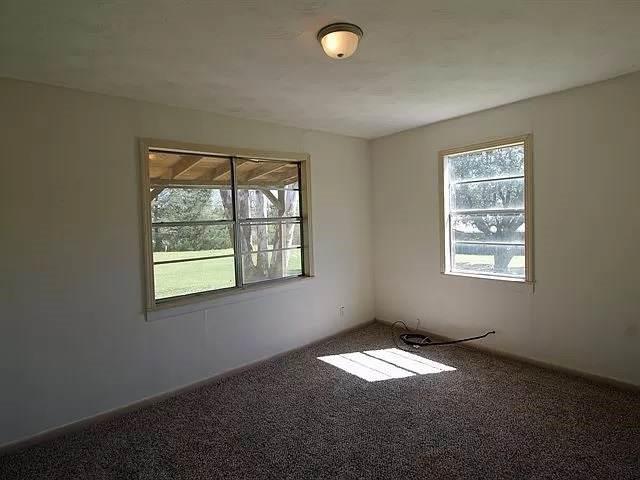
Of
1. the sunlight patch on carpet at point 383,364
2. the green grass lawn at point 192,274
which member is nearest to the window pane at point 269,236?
the green grass lawn at point 192,274

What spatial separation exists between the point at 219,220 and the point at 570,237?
10.3 ft

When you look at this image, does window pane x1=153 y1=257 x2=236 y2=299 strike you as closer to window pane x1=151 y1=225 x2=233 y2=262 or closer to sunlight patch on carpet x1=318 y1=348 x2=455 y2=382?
window pane x1=151 y1=225 x2=233 y2=262

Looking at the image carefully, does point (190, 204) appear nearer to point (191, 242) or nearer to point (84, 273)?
point (191, 242)

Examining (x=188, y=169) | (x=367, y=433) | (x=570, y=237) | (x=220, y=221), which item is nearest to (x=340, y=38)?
(x=188, y=169)

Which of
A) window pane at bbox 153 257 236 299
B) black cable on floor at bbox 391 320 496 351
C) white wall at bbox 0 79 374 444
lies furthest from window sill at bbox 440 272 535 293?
window pane at bbox 153 257 236 299

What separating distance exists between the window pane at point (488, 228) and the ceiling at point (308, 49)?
1139 mm

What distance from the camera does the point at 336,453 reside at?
2.23 metres

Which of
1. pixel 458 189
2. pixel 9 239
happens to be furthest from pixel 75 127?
pixel 458 189

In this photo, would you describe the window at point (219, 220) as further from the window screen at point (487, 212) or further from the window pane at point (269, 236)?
the window screen at point (487, 212)

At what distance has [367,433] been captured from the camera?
95.7 inches

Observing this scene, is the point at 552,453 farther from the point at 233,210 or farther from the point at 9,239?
the point at 9,239

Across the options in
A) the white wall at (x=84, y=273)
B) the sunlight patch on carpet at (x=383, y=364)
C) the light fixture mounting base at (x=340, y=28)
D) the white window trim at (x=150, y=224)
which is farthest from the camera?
the sunlight patch on carpet at (x=383, y=364)

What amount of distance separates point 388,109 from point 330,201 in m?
1.30

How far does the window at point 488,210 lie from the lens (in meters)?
3.41
